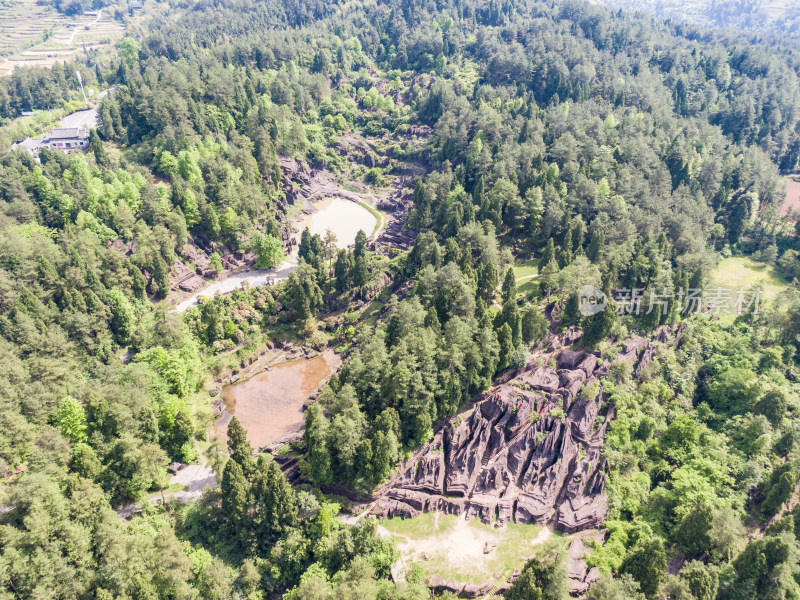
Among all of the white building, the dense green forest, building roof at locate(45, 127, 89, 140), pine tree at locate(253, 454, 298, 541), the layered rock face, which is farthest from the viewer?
building roof at locate(45, 127, 89, 140)

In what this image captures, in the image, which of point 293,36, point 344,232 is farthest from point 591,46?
point 344,232

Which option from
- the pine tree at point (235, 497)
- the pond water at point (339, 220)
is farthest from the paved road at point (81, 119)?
the pine tree at point (235, 497)

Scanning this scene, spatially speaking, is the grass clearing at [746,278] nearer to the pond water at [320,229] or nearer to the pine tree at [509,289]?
the pine tree at [509,289]

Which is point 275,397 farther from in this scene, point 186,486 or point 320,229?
point 320,229

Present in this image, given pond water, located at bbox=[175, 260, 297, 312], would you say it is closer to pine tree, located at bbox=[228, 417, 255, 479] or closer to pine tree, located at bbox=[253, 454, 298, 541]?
pine tree, located at bbox=[228, 417, 255, 479]

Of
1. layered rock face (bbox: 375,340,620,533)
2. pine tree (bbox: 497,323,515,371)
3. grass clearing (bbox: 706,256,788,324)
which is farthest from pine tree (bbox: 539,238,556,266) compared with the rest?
grass clearing (bbox: 706,256,788,324)

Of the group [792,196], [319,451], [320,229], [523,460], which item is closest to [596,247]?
[523,460]

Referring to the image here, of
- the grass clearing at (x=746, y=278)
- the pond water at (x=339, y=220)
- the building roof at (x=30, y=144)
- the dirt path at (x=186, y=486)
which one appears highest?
the building roof at (x=30, y=144)
